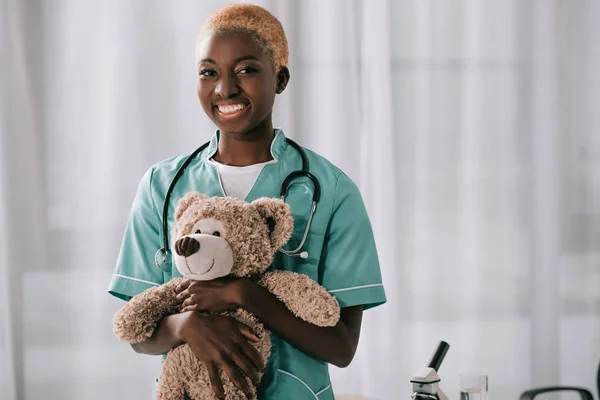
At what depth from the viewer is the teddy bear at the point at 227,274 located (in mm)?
1025

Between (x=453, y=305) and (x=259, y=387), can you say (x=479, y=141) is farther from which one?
(x=259, y=387)

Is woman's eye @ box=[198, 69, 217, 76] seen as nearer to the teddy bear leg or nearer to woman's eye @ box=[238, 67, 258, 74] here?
woman's eye @ box=[238, 67, 258, 74]

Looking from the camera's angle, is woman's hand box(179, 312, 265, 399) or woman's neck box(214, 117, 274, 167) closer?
woman's hand box(179, 312, 265, 399)

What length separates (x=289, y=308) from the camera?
107cm

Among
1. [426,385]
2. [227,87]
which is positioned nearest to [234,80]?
[227,87]

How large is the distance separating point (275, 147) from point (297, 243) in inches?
6.7

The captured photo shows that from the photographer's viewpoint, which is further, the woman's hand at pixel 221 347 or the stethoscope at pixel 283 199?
the stethoscope at pixel 283 199

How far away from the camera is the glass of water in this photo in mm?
1367

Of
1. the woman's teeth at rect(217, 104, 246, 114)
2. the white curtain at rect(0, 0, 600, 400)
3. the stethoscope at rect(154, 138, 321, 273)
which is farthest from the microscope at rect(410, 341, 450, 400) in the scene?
the white curtain at rect(0, 0, 600, 400)

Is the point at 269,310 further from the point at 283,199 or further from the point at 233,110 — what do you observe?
the point at 233,110

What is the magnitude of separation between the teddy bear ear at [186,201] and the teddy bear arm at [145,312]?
100mm

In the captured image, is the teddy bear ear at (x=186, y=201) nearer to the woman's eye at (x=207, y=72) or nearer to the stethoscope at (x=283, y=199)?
the stethoscope at (x=283, y=199)

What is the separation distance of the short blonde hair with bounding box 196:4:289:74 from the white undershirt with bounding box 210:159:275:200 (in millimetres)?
162

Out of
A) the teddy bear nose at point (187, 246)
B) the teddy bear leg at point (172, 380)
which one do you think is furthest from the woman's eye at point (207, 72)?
the teddy bear leg at point (172, 380)
